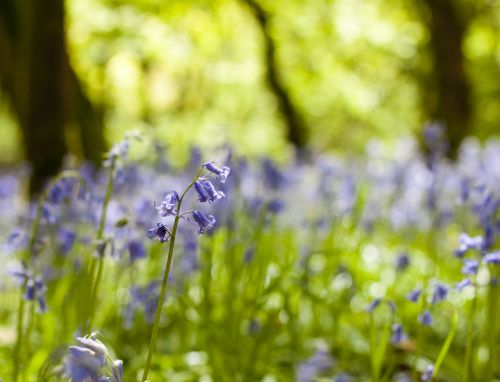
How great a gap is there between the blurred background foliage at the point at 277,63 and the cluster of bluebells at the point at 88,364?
2251 mm

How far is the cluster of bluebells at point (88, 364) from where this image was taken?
1082 millimetres

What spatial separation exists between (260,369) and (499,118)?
13.2m

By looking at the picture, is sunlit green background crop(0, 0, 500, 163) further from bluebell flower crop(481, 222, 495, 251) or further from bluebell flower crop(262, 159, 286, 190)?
bluebell flower crop(481, 222, 495, 251)

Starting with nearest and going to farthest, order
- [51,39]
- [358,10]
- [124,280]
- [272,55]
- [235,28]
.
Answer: [124,280]
[51,39]
[358,10]
[272,55]
[235,28]

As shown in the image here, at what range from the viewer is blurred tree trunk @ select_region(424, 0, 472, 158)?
828 cm

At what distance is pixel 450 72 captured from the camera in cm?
837

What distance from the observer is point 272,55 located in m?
11.4

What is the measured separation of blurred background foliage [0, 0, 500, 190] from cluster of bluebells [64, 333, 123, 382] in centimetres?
225

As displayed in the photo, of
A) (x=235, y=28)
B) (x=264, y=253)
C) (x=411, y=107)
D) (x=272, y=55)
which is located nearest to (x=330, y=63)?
(x=272, y=55)

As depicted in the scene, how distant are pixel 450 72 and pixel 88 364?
8.06m

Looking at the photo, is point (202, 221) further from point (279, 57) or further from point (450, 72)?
point (279, 57)

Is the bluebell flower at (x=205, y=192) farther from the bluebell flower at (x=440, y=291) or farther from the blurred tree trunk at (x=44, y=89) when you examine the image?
the blurred tree trunk at (x=44, y=89)

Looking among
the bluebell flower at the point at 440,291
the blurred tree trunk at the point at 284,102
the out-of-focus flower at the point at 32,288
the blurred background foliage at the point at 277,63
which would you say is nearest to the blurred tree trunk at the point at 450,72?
→ the blurred background foliage at the point at 277,63

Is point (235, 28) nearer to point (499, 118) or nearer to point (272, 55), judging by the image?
point (272, 55)
